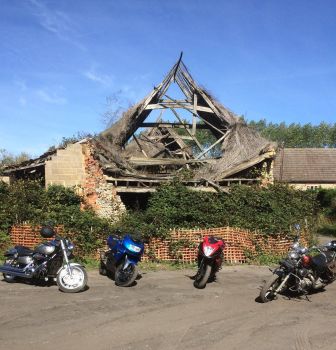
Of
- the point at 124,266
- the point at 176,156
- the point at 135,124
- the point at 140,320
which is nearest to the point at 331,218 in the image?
the point at 176,156

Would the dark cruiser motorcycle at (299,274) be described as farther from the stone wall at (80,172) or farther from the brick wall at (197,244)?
the stone wall at (80,172)

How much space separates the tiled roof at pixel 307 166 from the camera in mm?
41312

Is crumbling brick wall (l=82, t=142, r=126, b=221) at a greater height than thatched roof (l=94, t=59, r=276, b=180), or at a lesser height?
lesser

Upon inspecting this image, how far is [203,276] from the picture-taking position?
359 inches

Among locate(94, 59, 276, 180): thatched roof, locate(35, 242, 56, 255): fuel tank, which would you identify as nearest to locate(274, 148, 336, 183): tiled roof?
locate(94, 59, 276, 180): thatched roof

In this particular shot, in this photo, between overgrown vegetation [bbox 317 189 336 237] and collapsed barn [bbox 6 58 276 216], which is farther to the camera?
overgrown vegetation [bbox 317 189 336 237]

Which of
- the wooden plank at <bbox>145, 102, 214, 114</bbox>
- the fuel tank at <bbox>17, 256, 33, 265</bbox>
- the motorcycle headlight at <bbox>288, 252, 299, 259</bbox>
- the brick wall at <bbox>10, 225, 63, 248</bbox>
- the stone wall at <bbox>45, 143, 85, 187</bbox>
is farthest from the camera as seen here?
the wooden plank at <bbox>145, 102, 214, 114</bbox>

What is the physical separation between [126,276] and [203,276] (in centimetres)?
155

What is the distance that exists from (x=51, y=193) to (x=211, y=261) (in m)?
7.15

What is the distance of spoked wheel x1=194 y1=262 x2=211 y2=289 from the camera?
29.6 ft

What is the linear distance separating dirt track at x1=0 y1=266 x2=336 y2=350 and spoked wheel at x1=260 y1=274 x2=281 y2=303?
140 millimetres

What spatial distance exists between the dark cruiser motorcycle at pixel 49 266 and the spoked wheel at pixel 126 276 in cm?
93

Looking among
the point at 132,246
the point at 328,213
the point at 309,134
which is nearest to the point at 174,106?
the point at 132,246

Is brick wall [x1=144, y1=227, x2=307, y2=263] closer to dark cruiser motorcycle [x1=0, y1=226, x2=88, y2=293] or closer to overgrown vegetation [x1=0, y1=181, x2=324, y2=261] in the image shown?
overgrown vegetation [x1=0, y1=181, x2=324, y2=261]
